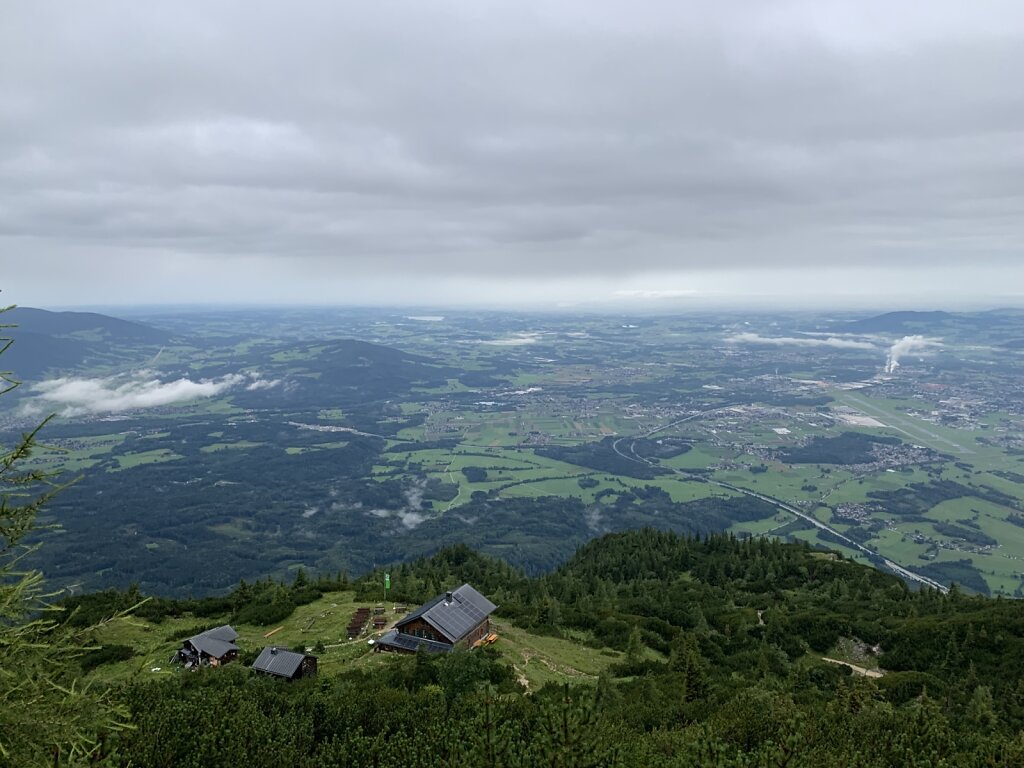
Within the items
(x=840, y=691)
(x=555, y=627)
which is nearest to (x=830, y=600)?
(x=555, y=627)

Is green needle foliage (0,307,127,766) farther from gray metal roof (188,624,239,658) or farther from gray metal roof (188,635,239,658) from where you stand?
gray metal roof (188,624,239,658)

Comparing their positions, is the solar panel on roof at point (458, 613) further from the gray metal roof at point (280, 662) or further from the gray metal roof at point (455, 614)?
the gray metal roof at point (280, 662)

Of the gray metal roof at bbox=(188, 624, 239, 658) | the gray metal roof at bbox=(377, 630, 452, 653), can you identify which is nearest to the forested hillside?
the gray metal roof at bbox=(377, 630, 452, 653)

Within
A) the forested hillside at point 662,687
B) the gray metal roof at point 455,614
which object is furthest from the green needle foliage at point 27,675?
the gray metal roof at point 455,614

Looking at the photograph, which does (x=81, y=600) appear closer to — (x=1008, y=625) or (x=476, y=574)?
(x=476, y=574)

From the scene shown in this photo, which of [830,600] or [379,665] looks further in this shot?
[830,600]

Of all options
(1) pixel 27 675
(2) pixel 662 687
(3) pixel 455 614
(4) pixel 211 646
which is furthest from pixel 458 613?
(1) pixel 27 675
